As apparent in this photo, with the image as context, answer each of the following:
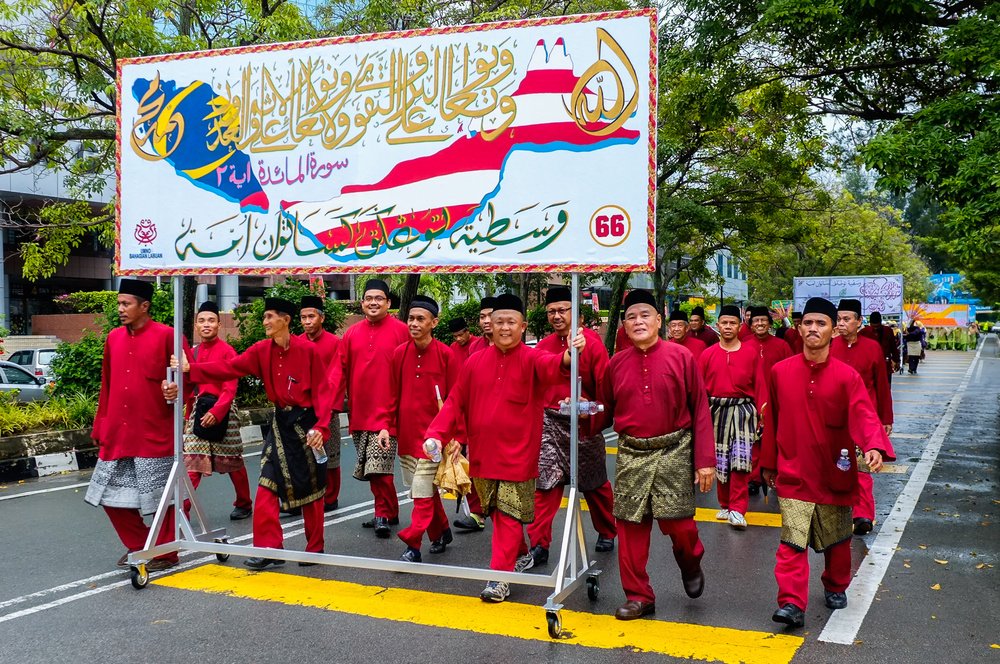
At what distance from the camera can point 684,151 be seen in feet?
60.4

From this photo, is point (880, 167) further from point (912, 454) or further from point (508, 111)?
point (912, 454)

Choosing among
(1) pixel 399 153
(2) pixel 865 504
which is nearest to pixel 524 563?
(1) pixel 399 153

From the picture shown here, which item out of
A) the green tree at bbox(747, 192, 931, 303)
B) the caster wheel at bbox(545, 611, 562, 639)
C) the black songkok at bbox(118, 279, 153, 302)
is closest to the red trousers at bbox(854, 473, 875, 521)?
the caster wheel at bbox(545, 611, 562, 639)

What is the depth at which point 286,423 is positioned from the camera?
19.1 ft

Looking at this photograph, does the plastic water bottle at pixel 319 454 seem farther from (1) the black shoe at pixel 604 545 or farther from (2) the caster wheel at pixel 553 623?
(1) the black shoe at pixel 604 545

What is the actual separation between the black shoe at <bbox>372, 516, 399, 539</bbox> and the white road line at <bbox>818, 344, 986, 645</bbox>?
3388mm

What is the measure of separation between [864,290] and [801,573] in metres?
20.3

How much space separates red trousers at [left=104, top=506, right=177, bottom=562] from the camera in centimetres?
572

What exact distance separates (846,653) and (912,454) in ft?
26.6

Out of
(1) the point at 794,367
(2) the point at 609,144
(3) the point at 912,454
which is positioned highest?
(2) the point at 609,144

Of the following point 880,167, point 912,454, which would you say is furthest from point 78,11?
point 912,454

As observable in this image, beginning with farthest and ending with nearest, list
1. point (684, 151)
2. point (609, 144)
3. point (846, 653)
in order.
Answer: point (684, 151) → point (609, 144) → point (846, 653)

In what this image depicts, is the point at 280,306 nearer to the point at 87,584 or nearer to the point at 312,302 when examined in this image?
the point at 312,302

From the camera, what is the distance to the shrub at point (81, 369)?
11445 mm
